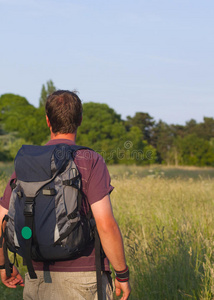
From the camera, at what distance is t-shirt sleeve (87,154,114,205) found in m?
1.92

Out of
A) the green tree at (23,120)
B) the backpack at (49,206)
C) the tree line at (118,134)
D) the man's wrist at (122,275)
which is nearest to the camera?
the backpack at (49,206)

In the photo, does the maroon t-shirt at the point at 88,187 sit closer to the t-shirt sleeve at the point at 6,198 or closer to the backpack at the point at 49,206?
the backpack at the point at 49,206

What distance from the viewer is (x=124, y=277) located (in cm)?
204

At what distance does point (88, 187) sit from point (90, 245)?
1.05 feet

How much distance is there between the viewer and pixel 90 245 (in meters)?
2.00

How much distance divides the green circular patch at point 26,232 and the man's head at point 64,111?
56cm

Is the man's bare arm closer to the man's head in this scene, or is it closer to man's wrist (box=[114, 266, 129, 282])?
man's wrist (box=[114, 266, 129, 282])

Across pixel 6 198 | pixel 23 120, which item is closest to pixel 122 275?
pixel 6 198

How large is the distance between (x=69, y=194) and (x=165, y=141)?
5505 centimetres

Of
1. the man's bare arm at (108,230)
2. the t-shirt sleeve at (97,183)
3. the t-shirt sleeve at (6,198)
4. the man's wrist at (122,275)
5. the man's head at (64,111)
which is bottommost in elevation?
the man's wrist at (122,275)

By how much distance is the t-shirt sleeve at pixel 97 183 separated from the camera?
1.92 metres

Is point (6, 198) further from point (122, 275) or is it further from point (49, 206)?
point (122, 275)

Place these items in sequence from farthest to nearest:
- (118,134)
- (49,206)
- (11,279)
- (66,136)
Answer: (118,134) → (11,279) → (66,136) → (49,206)

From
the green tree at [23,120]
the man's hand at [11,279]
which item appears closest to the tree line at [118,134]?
the green tree at [23,120]
